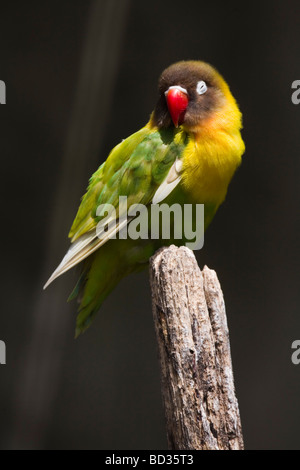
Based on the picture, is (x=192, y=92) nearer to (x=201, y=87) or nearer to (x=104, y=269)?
(x=201, y=87)

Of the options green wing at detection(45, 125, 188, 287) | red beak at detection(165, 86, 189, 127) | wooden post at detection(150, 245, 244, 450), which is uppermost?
red beak at detection(165, 86, 189, 127)

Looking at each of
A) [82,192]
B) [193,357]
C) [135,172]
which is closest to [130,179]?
[135,172]

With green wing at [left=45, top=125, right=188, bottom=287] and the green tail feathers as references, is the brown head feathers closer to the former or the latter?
green wing at [left=45, top=125, right=188, bottom=287]

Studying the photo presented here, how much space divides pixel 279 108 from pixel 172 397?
2.47 m

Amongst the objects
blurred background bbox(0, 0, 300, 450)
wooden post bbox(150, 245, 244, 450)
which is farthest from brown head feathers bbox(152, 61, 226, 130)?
blurred background bbox(0, 0, 300, 450)

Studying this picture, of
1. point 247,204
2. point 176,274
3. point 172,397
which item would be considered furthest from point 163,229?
point 247,204

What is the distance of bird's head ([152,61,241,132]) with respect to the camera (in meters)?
2.46

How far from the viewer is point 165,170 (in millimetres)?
2455

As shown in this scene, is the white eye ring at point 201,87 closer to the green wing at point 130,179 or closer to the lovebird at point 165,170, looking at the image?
the lovebird at point 165,170

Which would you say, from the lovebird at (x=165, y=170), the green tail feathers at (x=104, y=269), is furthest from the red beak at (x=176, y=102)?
the green tail feathers at (x=104, y=269)

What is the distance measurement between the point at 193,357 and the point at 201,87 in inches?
42.3

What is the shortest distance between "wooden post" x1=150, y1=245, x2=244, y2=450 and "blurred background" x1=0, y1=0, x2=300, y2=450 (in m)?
2.05

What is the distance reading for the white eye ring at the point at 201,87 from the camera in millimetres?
2538

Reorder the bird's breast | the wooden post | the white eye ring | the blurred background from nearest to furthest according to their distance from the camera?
the wooden post
the bird's breast
the white eye ring
the blurred background
